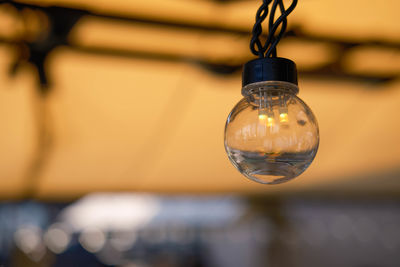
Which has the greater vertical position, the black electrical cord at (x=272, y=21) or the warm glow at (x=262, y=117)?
the black electrical cord at (x=272, y=21)

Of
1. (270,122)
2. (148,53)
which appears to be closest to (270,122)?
(270,122)

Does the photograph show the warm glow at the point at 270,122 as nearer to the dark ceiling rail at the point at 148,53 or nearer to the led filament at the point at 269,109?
the led filament at the point at 269,109

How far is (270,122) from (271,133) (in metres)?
0.01

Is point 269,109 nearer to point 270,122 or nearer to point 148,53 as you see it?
point 270,122

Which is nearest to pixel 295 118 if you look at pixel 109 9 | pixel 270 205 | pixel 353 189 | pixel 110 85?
pixel 109 9

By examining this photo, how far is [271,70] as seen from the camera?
489 millimetres

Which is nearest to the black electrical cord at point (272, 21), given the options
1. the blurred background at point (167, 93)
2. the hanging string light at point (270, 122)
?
the hanging string light at point (270, 122)

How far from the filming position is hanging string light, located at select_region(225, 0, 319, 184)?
48 cm

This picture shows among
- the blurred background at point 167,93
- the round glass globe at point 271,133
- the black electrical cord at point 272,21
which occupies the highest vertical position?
the blurred background at point 167,93

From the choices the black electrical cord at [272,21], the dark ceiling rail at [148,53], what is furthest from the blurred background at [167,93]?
the black electrical cord at [272,21]

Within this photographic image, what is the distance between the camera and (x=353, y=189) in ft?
11.4

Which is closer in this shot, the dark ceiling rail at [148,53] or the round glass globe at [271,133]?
the round glass globe at [271,133]

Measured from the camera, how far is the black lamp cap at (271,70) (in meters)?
0.49

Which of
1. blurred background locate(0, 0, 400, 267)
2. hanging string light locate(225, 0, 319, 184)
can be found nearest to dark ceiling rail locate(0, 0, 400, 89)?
blurred background locate(0, 0, 400, 267)
